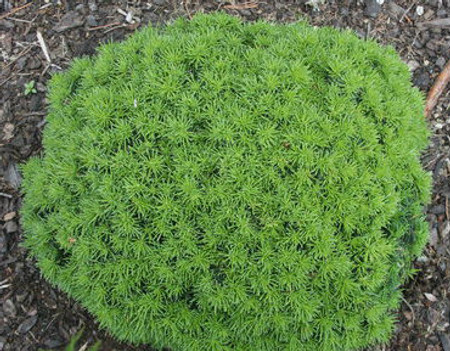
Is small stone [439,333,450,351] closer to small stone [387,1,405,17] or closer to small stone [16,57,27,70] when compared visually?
small stone [387,1,405,17]

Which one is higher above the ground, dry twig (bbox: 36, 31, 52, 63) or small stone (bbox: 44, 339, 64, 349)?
dry twig (bbox: 36, 31, 52, 63)

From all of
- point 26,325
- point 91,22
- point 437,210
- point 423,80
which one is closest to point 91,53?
point 91,22

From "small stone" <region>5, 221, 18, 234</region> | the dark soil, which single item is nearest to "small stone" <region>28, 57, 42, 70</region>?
the dark soil

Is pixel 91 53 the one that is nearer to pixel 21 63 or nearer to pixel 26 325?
pixel 21 63

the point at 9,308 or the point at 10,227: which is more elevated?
the point at 10,227

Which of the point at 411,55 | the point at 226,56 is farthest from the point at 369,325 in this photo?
the point at 411,55

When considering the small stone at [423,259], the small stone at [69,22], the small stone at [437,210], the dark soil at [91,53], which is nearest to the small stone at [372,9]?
the dark soil at [91,53]
